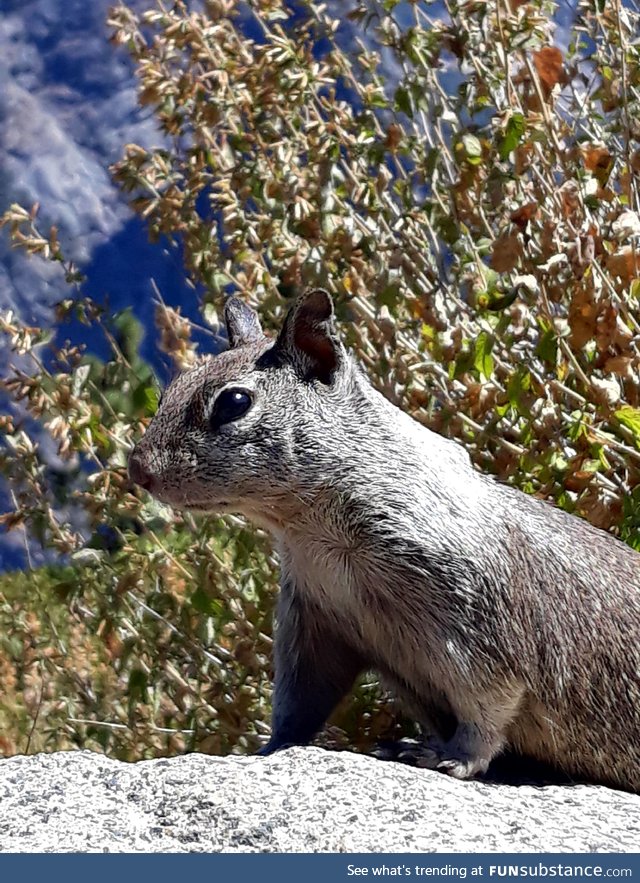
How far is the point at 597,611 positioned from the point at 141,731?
2760 millimetres

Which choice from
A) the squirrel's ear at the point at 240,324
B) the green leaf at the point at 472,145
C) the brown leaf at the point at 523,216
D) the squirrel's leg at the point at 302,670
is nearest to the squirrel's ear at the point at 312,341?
the squirrel's ear at the point at 240,324

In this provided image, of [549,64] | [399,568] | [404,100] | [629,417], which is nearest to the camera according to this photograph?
[399,568]

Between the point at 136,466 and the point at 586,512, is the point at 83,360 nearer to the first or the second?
the point at 136,466

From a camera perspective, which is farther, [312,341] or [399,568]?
[312,341]

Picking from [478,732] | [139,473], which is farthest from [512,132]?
[478,732]

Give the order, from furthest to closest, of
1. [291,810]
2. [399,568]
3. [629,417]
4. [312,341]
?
[629,417] → [312,341] → [399,568] → [291,810]

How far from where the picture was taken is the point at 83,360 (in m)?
5.86

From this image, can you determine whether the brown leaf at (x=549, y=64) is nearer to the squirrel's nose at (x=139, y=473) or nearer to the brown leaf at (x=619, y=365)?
the brown leaf at (x=619, y=365)

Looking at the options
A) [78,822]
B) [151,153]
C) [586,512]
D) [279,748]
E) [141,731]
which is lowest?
[141,731]

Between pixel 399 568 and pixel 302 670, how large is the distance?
1.98 feet

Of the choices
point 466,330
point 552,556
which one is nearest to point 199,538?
point 466,330

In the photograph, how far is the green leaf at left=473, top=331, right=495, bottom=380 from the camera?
509 centimetres

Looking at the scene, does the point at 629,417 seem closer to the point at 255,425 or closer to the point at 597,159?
the point at 597,159

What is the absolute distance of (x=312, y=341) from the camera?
4363 mm
